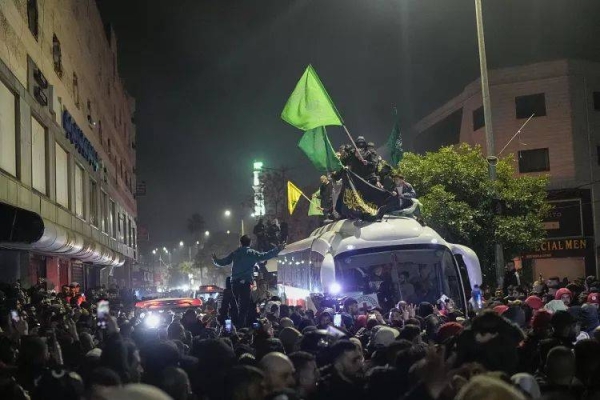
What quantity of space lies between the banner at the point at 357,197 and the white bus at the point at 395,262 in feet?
1.50

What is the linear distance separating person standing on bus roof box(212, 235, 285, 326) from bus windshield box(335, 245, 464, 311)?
5026 mm

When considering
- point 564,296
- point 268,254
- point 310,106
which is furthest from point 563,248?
point 268,254

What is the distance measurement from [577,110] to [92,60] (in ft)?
92.0

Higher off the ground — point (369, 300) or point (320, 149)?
point (320, 149)

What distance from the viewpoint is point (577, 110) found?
39469 millimetres

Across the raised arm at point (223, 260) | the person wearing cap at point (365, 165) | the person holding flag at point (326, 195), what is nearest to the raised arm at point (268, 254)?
the raised arm at point (223, 260)

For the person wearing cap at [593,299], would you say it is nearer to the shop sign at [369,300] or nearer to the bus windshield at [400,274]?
the bus windshield at [400,274]

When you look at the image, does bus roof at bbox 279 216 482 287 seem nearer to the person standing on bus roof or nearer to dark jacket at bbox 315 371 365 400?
the person standing on bus roof

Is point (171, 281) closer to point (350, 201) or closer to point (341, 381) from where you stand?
point (350, 201)

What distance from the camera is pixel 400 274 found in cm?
1688

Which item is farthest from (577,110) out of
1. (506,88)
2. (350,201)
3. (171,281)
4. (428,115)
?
(171,281)

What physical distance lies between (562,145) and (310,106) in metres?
26.2

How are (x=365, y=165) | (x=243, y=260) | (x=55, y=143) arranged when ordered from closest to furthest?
(x=243, y=260) < (x=365, y=165) < (x=55, y=143)

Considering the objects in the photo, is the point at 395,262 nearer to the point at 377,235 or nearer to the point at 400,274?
the point at 400,274
